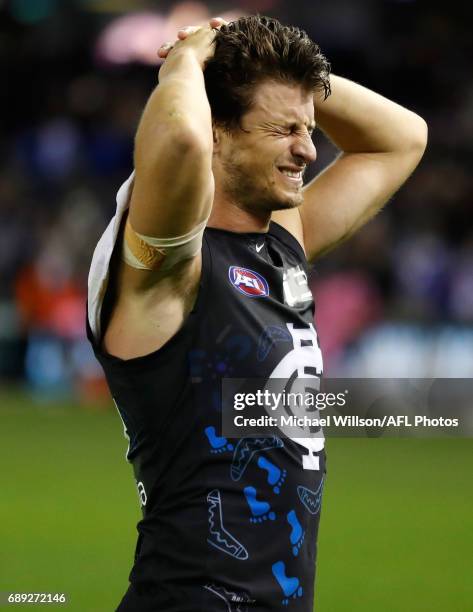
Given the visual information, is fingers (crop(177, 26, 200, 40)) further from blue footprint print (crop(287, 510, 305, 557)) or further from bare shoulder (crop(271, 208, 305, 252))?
blue footprint print (crop(287, 510, 305, 557))

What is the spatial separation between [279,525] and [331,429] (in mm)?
1179

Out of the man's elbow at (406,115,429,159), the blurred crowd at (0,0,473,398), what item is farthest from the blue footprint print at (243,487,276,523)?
the blurred crowd at (0,0,473,398)

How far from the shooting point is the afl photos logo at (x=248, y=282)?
11.6 feet

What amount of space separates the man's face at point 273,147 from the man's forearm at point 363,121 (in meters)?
0.63

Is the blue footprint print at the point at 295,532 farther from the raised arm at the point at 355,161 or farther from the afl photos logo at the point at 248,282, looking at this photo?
the raised arm at the point at 355,161

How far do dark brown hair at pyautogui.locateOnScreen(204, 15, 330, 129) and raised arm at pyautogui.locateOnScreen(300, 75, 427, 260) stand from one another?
1.81ft

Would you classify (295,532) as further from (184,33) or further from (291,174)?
(184,33)

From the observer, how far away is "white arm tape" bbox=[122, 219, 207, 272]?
3.24 meters

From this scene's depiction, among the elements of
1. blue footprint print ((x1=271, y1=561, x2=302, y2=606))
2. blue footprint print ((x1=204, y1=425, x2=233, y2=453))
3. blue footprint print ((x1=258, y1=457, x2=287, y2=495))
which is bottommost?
blue footprint print ((x1=271, y1=561, x2=302, y2=606))

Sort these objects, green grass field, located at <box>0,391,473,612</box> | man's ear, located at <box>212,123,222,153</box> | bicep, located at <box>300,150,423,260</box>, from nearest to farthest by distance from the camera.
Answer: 1. man's ear, located at <box>212,123,222,153</box>
2. bicep, located at <box>300,150,423,260</box>
3. green grass field, located at <box>0,391,473,612</box>

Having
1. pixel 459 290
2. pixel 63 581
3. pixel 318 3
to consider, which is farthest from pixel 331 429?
pixel 318 3

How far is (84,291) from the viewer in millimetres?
17250

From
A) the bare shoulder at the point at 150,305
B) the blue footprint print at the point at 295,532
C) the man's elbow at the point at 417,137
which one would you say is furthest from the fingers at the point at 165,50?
the blue footprint print at the point at 295,532

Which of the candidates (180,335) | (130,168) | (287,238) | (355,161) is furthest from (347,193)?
(130,168)
